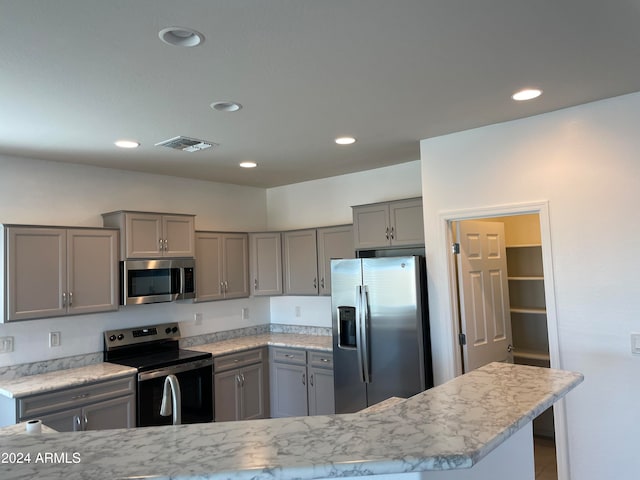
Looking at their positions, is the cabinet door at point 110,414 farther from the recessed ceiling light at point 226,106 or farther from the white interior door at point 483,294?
the white interior door at point 483,294

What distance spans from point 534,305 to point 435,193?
1.84 meters

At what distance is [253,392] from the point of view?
460 cm

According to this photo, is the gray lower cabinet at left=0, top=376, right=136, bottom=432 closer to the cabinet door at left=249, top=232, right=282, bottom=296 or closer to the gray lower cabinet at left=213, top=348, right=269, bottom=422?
the gray lower cabinet at left=213, top=348, right=269, bottom=422

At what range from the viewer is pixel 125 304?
12.8 feet

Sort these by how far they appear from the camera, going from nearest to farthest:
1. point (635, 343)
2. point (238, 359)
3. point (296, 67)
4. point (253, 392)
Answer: point (296, 67), point (635, 343), point (238, 359), point (253, 392)

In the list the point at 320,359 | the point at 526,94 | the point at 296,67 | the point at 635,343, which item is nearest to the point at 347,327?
the point at 320,359

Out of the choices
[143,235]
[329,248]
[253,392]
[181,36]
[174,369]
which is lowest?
[253,392]

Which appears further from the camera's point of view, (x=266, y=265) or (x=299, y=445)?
(x=266, y=265)

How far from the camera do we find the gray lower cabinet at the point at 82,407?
3082mm

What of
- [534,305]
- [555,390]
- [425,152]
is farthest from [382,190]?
[555,390]

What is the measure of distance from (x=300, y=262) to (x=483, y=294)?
196 cm

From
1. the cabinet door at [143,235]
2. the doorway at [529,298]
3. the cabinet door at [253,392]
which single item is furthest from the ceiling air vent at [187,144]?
the doorway at [529,298]

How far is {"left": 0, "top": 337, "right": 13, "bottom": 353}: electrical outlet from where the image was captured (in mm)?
3488

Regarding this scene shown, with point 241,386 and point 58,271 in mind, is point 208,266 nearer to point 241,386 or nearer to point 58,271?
point 241,386
